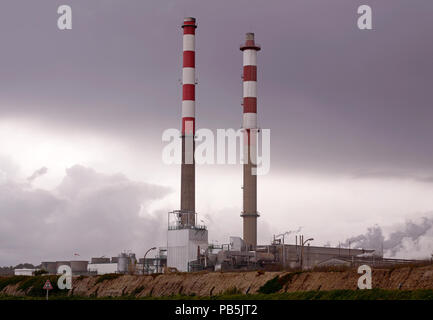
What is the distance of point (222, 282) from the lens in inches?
2216

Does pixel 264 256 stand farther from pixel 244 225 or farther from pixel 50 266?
pixel 50 266

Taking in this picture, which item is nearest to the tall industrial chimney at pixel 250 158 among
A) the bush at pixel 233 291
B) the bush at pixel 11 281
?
the bush at pixel 11 281

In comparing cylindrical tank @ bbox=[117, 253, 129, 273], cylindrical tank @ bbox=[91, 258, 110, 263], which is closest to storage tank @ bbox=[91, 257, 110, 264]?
cylindrical tank @ bbox=[91, 258, 110, 263]

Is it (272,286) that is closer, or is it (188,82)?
(272,286)

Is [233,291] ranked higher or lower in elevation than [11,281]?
lower

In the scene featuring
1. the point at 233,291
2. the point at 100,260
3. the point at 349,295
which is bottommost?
the point at 349,295

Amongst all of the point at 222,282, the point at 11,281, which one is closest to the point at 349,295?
the point at 222,282

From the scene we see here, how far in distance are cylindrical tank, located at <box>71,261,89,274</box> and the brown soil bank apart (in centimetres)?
1746

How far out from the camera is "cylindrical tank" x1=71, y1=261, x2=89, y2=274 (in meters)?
94.3

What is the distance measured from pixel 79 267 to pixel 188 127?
23.2m

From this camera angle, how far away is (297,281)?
49.0m
